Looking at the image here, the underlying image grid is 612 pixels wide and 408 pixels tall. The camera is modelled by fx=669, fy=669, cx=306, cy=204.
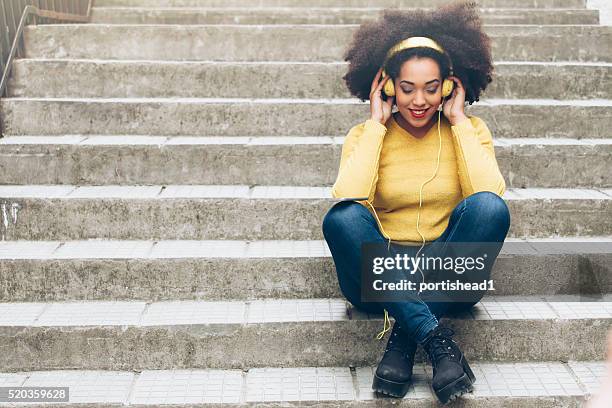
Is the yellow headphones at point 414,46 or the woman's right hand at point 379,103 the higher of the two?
the yellow headphones at point 414,46

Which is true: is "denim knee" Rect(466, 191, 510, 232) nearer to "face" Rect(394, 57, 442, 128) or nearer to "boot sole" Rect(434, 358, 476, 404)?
"face" Rect(394, 57, 442, 128)

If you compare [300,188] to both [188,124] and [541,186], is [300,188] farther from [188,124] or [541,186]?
[541,186]

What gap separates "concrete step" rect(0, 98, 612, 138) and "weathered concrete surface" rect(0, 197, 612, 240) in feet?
2.10

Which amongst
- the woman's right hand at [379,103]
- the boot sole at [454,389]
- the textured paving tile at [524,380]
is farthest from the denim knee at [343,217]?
the textured paving tile at [524,380]

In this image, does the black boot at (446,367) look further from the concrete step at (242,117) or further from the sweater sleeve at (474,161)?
the concrete step at (242,117)

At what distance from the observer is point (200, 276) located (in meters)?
2.76

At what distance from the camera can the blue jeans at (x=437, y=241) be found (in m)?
2.22

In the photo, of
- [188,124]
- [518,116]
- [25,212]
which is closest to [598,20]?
[518,116]

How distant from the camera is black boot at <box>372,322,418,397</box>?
2229 mm

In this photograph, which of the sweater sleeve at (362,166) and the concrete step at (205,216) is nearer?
the sweater sleeve at (362,166)

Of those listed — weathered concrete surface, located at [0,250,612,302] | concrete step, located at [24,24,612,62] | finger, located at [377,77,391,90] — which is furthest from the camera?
concrete step, located at [24,24,612,62]

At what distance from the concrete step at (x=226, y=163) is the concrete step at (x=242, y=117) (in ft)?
0.72

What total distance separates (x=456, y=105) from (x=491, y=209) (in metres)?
0.46

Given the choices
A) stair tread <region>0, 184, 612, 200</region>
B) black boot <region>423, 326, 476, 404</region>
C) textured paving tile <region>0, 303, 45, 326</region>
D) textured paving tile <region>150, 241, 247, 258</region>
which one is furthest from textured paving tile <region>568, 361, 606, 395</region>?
textured paving tile <region>0, 303, 45, 326</region>
